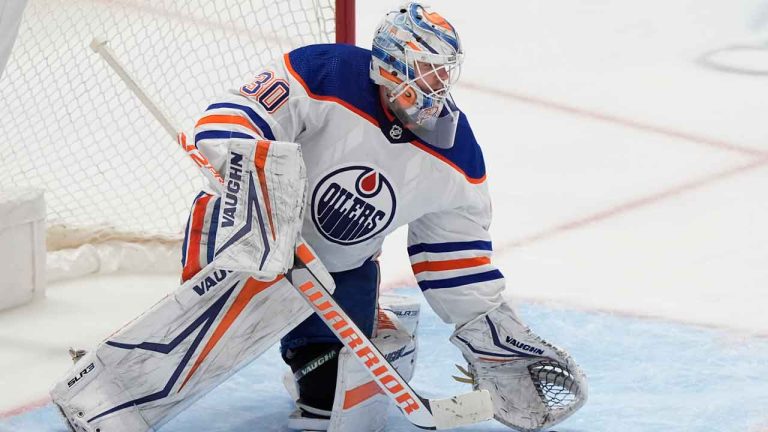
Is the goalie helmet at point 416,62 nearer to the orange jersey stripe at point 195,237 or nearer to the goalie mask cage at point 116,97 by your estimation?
the orange jersey stripe at point 195,237

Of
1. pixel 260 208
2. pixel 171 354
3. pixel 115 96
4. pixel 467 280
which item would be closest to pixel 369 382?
pixel 467 280

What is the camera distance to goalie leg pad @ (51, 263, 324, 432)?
2434 millimetres

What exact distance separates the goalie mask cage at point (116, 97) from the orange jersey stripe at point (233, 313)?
1124 mm

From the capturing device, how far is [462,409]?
2.51 meters

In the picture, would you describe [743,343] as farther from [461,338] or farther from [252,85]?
[252,85]

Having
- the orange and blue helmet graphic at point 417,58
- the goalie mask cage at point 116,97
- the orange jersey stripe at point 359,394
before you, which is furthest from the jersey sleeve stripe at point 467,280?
the goalie mask cage at point 116,97

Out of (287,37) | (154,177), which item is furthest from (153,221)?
(287,37)

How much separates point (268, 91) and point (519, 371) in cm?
81

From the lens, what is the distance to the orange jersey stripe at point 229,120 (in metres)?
2.41

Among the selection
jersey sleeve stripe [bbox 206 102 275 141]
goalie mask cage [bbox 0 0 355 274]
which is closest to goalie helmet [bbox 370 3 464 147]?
jersey sleeve stripe [bbox 206 102 275 141]

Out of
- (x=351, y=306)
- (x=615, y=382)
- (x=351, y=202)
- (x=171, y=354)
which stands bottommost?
(x=615, y=382)

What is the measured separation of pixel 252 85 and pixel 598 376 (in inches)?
41.5

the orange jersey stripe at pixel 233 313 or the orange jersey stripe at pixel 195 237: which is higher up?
the orange jersey stripe at pixel 195 237

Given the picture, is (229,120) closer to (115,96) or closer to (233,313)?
(233,313)
